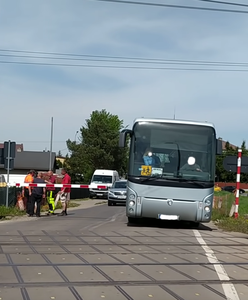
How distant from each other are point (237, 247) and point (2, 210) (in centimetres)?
1011

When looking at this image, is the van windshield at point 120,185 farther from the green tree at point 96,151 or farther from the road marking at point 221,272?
the green tree at point 96,151

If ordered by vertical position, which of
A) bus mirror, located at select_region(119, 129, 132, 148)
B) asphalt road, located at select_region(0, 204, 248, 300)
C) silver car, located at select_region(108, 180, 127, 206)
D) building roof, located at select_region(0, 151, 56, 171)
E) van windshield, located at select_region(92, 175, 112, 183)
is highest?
bus mirror, located at select_region(119, 129, 132, 148)

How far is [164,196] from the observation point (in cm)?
1442

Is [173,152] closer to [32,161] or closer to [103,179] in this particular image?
[103,179]

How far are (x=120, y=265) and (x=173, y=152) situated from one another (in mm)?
6321

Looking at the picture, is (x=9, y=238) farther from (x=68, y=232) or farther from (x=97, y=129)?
(x=97, y=129)

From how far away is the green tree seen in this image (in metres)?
72.4

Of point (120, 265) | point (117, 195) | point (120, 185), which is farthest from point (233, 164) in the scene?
point (120, 185)

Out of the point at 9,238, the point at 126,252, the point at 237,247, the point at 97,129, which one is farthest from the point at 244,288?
the point at 97,129

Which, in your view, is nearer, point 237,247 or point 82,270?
point 82,270

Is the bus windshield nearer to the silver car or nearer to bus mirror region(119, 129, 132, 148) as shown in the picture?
bus mirror region(119, 129, 132, 148)

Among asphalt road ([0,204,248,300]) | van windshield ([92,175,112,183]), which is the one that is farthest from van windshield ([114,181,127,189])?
asphalt road ([0,204,248,300])

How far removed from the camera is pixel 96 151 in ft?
240

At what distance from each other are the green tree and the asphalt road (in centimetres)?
5789
